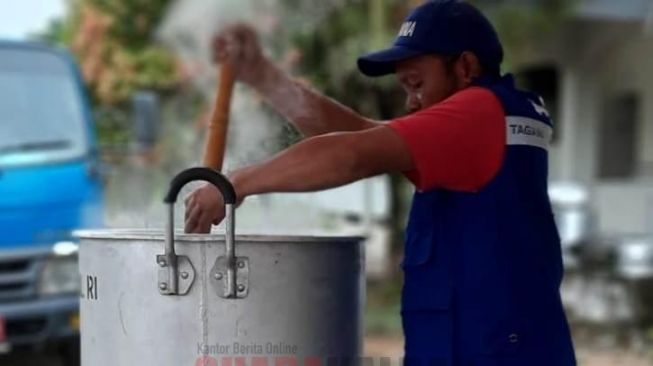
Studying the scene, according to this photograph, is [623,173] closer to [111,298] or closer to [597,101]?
[597,101]

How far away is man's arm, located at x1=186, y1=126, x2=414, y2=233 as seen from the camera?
229 cm

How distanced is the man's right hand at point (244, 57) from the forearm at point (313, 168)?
0.82 metres

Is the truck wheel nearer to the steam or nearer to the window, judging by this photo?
the steam

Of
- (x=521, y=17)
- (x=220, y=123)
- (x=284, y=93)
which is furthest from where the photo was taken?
(x=521, y=17)

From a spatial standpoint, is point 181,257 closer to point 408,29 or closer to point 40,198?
point 408,29

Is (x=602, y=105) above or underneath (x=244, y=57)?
above

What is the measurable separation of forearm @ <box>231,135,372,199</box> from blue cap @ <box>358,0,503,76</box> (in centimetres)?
35

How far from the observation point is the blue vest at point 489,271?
8.02ft

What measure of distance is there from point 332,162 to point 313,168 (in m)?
0.04

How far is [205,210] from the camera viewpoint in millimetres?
2400

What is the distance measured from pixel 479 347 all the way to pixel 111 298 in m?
0.81

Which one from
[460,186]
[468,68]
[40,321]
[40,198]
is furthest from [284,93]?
[40,321]

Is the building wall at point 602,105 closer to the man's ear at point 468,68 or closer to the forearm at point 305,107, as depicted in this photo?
the forearm at point 305,107

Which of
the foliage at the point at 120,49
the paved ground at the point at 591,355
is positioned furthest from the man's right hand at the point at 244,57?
the foliage at the point at 120,49
